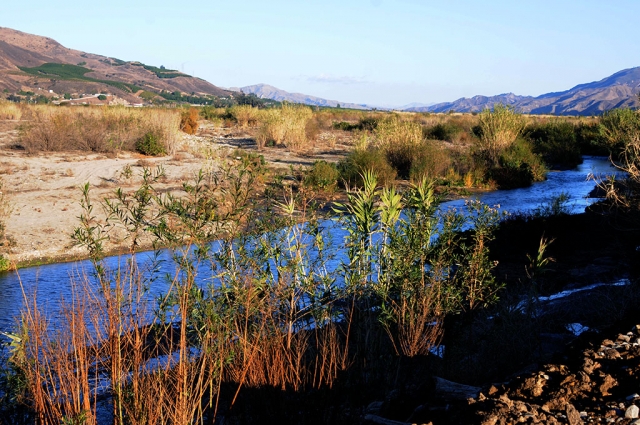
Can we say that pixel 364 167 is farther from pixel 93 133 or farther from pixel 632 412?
pixel 632 412

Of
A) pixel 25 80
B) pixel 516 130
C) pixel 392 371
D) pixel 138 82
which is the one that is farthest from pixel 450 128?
pixel 138 82

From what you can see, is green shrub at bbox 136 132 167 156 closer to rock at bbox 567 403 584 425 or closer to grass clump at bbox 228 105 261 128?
grass clump at bbox 228 105 261 128

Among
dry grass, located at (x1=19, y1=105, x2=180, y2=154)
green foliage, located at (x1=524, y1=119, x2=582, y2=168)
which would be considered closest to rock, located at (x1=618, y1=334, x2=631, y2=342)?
dry grass, located at (x1=19, y1=105, x2=180, y2=154)

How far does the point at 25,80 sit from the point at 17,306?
310 ft

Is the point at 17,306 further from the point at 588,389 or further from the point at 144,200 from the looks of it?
the point at 588,389

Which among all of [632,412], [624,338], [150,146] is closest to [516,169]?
[150,146]

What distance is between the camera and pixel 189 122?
101 ft

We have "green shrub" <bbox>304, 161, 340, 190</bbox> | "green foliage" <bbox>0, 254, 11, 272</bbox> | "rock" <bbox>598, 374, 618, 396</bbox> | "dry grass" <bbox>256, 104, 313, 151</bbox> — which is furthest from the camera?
"dry grass" <bbox>256, 104, 313, 151</bbox>

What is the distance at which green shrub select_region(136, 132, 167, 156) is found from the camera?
20031 millimetres

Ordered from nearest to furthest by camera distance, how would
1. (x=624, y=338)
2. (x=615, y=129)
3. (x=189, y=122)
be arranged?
1. (x=624, y=338)
2. (x=615, y=129)
3. (x=189, y=122)

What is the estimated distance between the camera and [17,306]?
27.0 feet

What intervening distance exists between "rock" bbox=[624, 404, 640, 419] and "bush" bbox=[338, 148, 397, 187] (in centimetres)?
1452

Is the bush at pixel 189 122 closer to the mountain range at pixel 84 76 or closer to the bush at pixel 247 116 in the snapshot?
the bush at pixel 247 116

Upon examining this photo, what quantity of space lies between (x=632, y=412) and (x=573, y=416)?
27cm
